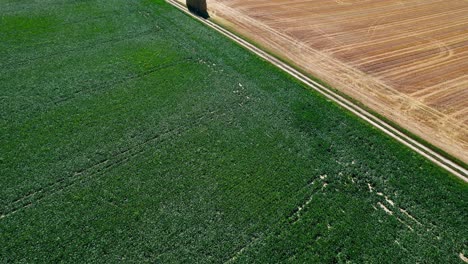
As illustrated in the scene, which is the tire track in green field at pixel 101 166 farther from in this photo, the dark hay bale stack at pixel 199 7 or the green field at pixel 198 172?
the dark hay bale stack at pixel 199 7

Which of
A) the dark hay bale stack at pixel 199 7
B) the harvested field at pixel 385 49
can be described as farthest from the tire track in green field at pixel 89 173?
the dark hay bale stack at pixel 199 7

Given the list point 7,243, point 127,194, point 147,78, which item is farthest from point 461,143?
point 7,243

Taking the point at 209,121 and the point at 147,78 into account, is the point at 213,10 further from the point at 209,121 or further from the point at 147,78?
the point at 209,121

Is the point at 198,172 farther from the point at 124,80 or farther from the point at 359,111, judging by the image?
the point at 359,111

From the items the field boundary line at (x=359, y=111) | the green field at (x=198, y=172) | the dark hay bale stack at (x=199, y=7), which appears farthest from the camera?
the dark hay bale stack at (x=199, y=7)

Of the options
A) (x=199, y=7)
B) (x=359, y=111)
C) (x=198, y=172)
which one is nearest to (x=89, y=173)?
(x=198, y=172)

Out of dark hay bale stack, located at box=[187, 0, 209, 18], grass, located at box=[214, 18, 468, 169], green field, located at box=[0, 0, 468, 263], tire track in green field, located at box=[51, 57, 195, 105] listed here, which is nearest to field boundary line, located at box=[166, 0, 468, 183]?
grass, located at box=[214, 18, 468, 169]
